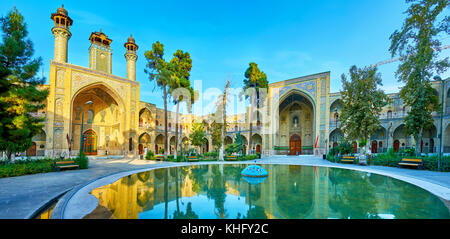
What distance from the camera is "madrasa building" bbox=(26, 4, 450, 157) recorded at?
21.9 metres

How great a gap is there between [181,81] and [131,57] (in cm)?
1242

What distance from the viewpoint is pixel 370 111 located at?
15.7 m

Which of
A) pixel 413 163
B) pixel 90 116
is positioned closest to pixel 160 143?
pixel 90 116

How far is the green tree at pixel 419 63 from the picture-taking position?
10094 mm

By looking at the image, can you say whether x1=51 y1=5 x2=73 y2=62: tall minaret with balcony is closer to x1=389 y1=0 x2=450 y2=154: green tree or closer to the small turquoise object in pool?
the small turquoise object in pool

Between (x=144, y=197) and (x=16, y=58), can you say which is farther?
(x=16, y=58)

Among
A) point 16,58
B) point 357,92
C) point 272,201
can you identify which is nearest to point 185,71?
point 16,58

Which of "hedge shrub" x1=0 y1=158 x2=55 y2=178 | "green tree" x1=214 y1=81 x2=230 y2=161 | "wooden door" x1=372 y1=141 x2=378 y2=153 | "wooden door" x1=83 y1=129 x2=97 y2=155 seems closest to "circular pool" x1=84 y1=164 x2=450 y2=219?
"hedge shrub" x1=0 y1=158 x2=55 y2=178

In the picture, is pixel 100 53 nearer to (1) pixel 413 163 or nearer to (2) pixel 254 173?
(2) pixel 254 173

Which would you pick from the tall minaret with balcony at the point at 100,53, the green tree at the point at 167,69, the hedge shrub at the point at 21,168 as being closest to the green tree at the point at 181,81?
the green tree at the point at 167,69

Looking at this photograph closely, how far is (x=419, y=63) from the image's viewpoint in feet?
38.4
